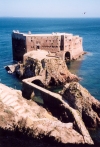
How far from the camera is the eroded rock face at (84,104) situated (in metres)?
Result: 32.7

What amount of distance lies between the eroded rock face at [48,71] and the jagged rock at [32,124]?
659 inches

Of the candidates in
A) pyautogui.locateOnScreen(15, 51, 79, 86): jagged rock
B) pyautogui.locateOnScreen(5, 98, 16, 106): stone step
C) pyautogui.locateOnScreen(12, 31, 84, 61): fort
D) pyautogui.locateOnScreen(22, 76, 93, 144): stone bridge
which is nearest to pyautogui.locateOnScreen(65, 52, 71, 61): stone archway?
pyautogui.locateOnScreen(12, 31, 84, 61): fort

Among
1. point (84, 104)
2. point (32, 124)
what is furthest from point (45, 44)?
point (32, 124)

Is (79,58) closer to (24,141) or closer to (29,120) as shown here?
(29,120)

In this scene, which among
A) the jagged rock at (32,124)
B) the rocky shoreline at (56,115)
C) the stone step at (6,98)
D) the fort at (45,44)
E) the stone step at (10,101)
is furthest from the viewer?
the fort at (45,44)

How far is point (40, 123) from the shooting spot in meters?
29.1

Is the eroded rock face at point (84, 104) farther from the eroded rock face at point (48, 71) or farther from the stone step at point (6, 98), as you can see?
the eroded rock face at point (48, 71)

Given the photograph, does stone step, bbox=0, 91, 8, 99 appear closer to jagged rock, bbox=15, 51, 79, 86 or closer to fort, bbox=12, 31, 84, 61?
jagged rock, bbox=15, 51, 79, 86

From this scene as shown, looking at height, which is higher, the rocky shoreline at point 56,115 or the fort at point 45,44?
the fort at point 45,44

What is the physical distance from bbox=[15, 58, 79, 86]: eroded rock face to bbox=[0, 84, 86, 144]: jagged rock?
1674 centimetres

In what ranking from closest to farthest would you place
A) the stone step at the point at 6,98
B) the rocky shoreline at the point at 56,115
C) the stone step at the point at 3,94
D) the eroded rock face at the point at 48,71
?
the rocky shoreline at the point at 56,115
the stone step at the point at 6,98
the stone step at the point at 3,94
the eroded rock face at the point at 48,71

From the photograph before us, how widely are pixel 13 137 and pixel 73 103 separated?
36.7 ft

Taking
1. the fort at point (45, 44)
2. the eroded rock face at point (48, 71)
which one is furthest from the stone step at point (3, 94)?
the fort at point (45, 44)

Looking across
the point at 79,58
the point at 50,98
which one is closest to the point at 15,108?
the point at 50,98
